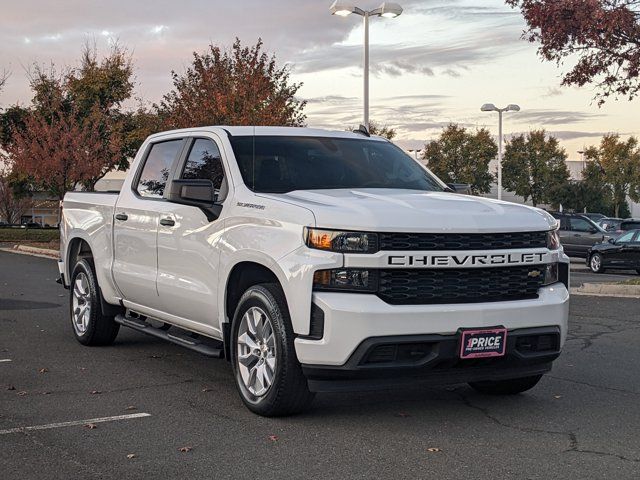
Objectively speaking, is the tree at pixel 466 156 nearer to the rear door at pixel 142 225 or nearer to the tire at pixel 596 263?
the tire at pixel 596 263

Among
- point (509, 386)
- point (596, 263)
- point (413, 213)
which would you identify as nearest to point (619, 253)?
point (596, 263)

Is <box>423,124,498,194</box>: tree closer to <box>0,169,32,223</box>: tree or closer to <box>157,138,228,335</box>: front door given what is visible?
<box>0,169,32,223</box>: tree

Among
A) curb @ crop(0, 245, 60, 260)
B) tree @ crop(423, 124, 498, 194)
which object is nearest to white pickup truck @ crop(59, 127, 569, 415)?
curb @ crop(0, 245, 60, 260)

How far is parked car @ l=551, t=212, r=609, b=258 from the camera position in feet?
93.0

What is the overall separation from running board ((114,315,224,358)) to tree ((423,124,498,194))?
5166cm

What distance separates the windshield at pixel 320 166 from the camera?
675cm

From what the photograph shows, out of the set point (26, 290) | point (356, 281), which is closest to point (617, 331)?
point (356, 281)

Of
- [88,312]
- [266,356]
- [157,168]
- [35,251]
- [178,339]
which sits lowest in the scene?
[35,251]

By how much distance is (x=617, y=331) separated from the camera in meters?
10.5

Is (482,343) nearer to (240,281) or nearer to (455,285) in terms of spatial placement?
(455,285)

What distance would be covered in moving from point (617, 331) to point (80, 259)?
20.3 ft

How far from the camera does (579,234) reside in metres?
28.8

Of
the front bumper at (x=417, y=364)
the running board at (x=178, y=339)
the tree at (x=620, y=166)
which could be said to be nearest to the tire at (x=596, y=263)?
the running board at (x=178, y=339)

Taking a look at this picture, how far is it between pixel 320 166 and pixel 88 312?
3.34m
